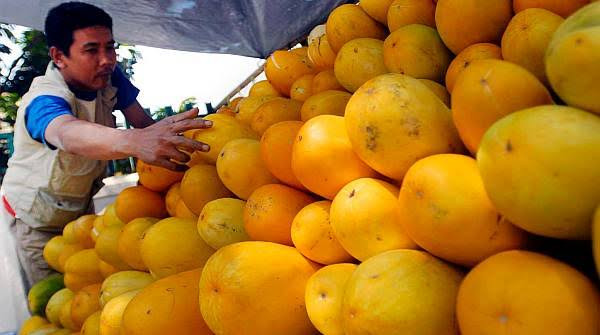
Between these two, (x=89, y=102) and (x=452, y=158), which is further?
(x=89, y=102)

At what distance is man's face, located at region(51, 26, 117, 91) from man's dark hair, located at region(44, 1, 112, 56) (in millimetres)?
25

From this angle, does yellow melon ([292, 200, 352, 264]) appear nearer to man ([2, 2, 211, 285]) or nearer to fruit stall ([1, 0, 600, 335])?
fruit stall ([1, 0, 600, 335])

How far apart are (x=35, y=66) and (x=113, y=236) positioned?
30.0 feet

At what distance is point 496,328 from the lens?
→ 597mm

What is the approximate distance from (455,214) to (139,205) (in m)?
1.37

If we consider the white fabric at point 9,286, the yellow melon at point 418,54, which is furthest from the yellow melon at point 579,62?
the white fabric at point 9,286

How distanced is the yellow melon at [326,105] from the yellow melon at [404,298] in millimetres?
594

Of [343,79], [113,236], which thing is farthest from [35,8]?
[343,79]

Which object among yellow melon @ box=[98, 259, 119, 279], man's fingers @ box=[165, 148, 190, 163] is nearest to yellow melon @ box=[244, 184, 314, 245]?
man's fingers @ box=[165, 148, 190, 163]

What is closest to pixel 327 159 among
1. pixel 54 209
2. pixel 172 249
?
pixel 172 249

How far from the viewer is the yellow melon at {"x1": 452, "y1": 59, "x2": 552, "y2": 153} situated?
730mm

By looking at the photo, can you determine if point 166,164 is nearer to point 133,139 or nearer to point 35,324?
point 133,139

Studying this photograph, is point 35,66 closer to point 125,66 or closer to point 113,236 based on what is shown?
point 125,66

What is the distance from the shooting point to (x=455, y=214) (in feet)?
2.34
